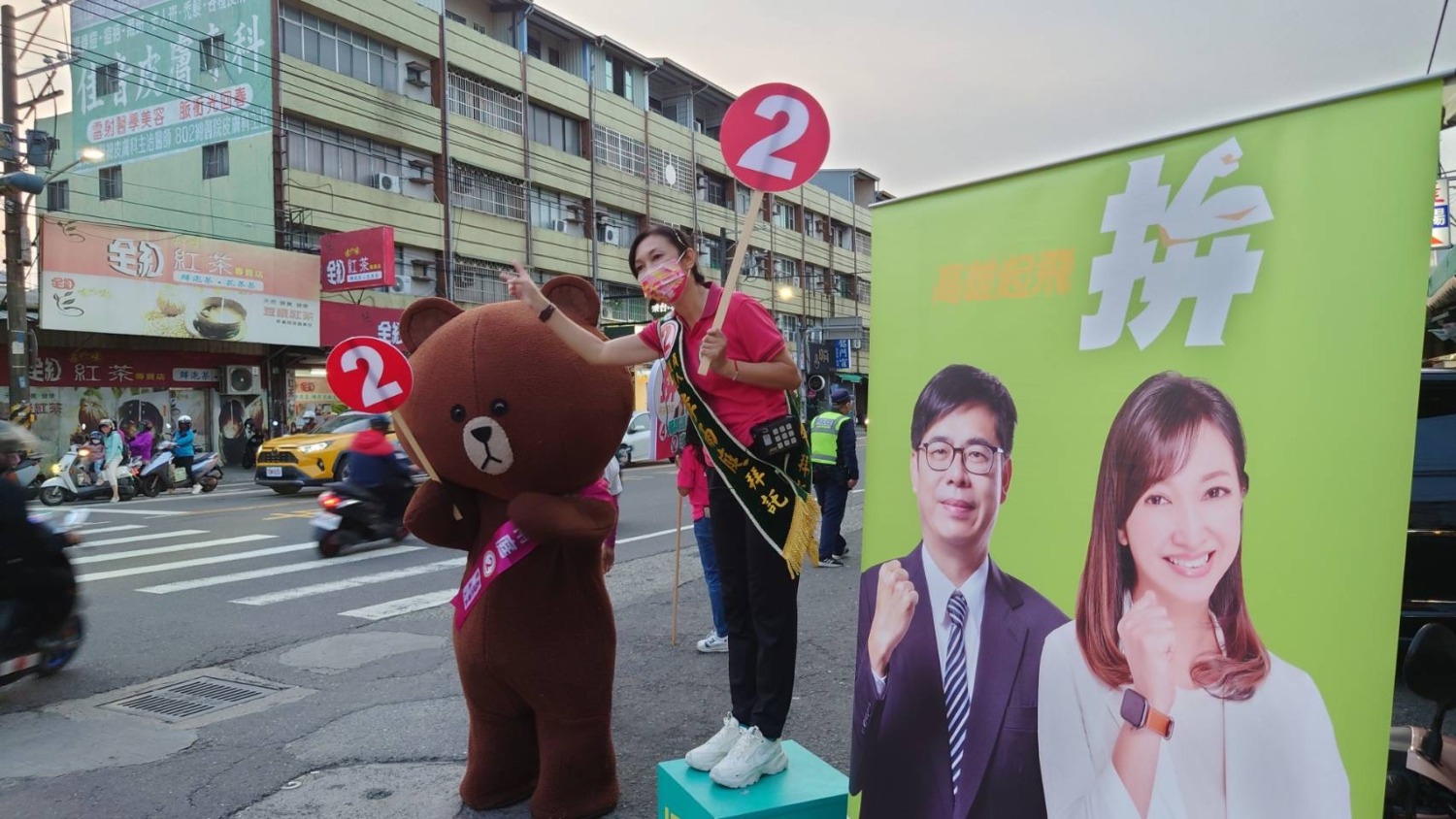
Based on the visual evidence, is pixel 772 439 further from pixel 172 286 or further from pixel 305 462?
pixel 172 286

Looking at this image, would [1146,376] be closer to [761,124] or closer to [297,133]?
[761,124]

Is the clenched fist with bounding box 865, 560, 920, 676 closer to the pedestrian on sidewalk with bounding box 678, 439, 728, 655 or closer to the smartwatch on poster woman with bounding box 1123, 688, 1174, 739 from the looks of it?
the smartwatch on poster woman with bounding box 1123, 688, 1174, 739

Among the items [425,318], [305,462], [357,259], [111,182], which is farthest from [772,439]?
[111,182]

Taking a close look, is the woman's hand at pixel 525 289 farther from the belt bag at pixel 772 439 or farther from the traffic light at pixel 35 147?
the traffic light at pixel 35 147

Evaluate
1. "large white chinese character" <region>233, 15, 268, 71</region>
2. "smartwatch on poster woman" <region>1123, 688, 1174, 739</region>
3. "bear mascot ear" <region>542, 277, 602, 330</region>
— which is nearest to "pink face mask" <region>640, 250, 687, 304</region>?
"bear mascot ear" <region>542, 277, 602, 330</region>

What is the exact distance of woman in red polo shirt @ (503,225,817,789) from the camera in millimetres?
2766

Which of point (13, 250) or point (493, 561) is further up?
point (13, 250)

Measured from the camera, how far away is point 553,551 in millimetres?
3379

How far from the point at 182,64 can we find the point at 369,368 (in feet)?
76.6

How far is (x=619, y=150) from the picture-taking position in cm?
3369

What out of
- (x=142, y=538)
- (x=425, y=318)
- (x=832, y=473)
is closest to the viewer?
(x=425, y=318)

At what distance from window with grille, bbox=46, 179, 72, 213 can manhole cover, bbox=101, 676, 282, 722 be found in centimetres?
2565

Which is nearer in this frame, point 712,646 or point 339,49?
point 712,646

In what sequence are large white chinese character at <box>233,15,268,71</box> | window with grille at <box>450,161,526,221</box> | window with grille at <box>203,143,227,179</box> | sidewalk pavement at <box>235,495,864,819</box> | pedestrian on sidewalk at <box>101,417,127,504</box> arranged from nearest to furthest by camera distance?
sidewalk pavement at <box>235,495,864,819</box> < pedestrian on sidewalk at <box>101,417,127,504</box> < large white chinese character at <box>233,15,268,71</box> < window with grille at <box>203,143,227,179</box> < window with grille at <box>450,161,526,221</box>
